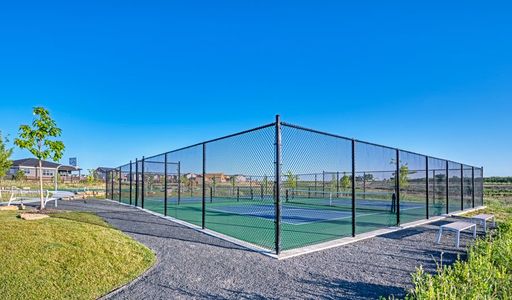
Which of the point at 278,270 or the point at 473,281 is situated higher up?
the point at 473,281

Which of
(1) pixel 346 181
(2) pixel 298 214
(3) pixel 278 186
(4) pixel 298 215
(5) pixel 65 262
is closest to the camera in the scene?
(5) pixel 65 262

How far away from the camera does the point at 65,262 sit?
4375 mm

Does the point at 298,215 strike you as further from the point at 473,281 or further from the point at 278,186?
the point at 473,281

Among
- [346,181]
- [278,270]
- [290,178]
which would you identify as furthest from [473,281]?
[346,181]

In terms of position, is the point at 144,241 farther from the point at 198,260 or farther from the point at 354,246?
the point at 354,246

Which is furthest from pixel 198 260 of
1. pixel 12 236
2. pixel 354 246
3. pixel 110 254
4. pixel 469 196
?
pixel 469 196

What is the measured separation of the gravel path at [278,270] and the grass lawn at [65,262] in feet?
1.14

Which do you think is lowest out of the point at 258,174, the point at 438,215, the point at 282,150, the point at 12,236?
the point at 438,215

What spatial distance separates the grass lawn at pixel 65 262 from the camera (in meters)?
3.59

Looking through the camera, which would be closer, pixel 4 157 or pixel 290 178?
pixel 290 178

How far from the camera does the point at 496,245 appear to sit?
164 inches

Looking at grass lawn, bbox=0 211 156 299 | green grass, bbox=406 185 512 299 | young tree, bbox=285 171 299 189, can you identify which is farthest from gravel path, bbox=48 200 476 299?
young tree, bbox=285 171 299 189

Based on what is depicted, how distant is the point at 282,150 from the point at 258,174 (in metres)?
1.08

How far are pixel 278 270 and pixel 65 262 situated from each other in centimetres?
301
